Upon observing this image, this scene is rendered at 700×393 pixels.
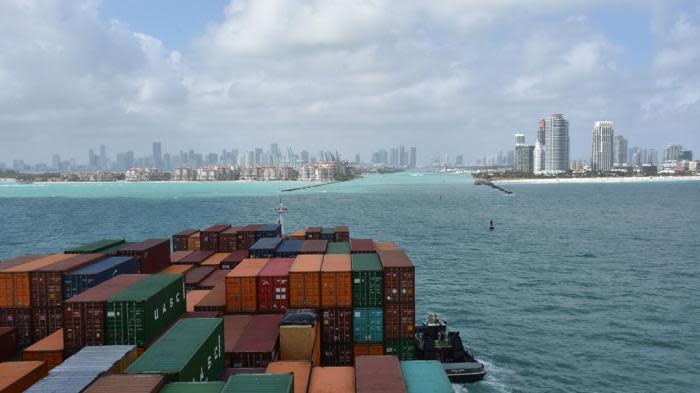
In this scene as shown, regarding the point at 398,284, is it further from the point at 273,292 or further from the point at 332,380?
the point at 332,380

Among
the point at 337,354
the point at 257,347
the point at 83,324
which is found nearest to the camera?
the point at 83,324

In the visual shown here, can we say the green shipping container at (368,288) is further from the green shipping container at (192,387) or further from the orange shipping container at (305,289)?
the green shipping container at (192,387)

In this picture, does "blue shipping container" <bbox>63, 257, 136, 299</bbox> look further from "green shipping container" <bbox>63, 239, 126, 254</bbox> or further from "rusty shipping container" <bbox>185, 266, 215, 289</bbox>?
"green shipping container" <bbox>63, 239, 126, 254</bbox>

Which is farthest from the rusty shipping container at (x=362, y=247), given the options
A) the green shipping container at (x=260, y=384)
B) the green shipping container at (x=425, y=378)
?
the green shipping container at (x=260, y=384)

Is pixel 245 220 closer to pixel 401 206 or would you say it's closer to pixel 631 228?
pixel 401 206

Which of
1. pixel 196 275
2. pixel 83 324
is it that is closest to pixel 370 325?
pixel 83 324

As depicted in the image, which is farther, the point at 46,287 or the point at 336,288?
the point at 46,287

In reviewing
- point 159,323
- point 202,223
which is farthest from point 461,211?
point 159,323

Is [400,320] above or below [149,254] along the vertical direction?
below
